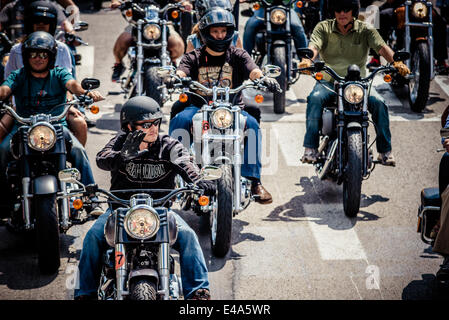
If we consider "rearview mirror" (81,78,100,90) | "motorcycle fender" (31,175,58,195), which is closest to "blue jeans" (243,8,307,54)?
"rearview mirror" (81,78,100,90)

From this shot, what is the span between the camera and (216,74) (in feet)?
27.0

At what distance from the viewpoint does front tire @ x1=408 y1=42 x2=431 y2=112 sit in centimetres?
1064

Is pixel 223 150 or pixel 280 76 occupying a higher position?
pixel 280 76

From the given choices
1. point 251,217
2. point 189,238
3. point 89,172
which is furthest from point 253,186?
point 189,238

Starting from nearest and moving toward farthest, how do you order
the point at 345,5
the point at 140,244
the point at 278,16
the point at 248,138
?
the point at 140,244 < the point at 248,138 < the point at 345,5 < the point at 278,16

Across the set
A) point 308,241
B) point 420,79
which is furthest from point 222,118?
point 420,79

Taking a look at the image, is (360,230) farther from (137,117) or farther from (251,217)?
(137,117)

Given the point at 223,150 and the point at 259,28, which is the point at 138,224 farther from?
the point at 259,28

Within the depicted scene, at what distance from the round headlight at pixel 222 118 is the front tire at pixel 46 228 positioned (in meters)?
1.63

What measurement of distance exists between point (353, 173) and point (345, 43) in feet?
6.15

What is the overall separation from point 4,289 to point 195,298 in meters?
1.92

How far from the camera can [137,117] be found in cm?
602

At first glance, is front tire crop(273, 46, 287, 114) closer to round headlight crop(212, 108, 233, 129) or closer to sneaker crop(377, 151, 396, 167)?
sneaker crop(377, 151, 396, 167)

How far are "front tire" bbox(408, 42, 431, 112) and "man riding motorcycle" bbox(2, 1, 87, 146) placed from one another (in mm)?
4764
